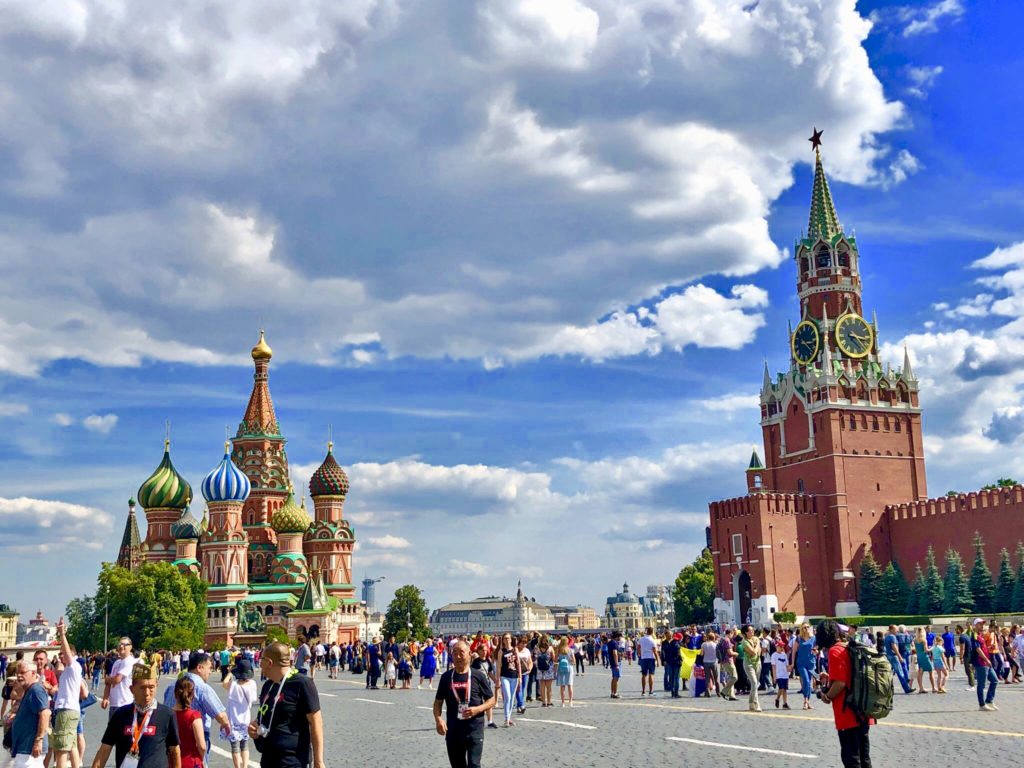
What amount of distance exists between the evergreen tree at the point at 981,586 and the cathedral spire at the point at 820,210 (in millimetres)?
29527

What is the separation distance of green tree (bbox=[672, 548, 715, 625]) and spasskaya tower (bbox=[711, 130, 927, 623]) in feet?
26.0

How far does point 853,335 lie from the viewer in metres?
80.9

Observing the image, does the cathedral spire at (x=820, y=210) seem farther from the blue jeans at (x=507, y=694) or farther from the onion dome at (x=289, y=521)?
the blue jeans at (x=507, y=694)

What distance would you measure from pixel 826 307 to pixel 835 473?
1427cm

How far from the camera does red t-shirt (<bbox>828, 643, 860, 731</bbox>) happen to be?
28.1 ft

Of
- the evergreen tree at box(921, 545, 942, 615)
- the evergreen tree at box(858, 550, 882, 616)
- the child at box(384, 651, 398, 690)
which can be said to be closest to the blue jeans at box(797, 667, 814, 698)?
the child at box(384, 651, 398, 690)

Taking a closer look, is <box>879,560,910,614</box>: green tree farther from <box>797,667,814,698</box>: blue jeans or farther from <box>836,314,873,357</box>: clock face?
<box>797,667,814,698</box>: blue jeans

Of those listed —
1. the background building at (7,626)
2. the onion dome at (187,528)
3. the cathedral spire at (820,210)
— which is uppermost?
the cathedral spire at (820,210)

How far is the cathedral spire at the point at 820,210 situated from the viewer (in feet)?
279

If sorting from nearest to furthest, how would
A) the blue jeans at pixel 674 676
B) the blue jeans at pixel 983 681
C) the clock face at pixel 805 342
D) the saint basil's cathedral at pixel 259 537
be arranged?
the blue jeans at pixel 983 681 → the blue jeans at pixel 674 676 → the saint basil's cathedral at pixel 259 537 → the clock face at pixel 805 342

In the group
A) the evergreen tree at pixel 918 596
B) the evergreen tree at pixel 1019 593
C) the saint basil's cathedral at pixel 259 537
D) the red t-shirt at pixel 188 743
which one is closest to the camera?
the red t-shirt at pixel 188 743

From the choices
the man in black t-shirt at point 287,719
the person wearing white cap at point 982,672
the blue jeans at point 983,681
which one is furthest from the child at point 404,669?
the man in black t-shirt at point 287,719

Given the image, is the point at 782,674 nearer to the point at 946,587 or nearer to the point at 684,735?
the point at 684,735

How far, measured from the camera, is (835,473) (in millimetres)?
74875
